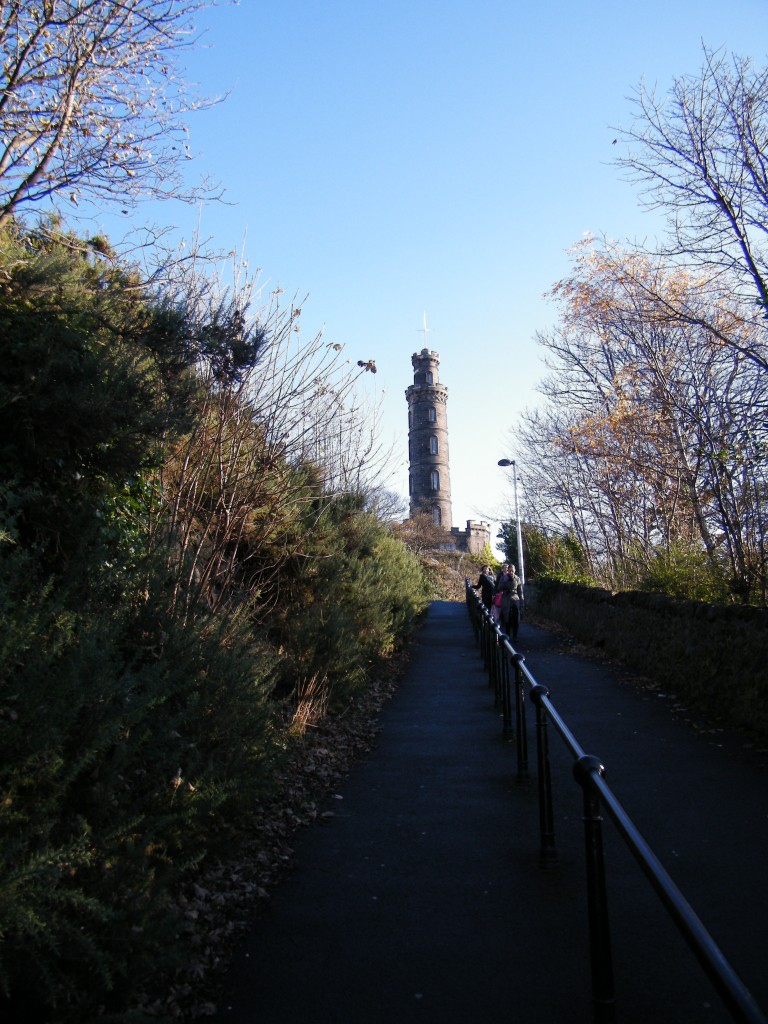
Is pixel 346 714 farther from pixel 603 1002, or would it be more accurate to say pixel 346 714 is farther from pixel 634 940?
pixel 603 1002

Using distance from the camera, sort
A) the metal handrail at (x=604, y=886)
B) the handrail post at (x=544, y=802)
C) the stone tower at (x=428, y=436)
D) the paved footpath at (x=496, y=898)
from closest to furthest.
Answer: the metal handrail at (x=604, y=886) < the paved footpath at (x=496, y=898) < the handrail post at (x=544, y=802) < the stone tower at (x=428, y=436)

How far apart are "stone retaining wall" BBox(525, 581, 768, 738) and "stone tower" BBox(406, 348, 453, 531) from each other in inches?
2512

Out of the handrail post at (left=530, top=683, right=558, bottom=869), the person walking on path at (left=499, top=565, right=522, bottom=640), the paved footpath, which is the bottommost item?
the paved footpath

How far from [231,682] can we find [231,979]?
1.63 m

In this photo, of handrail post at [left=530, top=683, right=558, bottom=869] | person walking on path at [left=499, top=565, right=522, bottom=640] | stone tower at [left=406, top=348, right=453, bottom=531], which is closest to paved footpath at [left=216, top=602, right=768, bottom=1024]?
handrail post at [left=530, top=683, right=558, bottom=869]

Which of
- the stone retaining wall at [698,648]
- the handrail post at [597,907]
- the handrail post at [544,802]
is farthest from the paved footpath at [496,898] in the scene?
the stone retaining wall at [698,648]

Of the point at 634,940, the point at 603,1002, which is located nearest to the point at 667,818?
the point at 634,940

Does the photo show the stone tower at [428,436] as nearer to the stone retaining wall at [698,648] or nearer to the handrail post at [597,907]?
the stone retaining wall at [698,648]

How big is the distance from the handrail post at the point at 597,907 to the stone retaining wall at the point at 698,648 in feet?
16.0

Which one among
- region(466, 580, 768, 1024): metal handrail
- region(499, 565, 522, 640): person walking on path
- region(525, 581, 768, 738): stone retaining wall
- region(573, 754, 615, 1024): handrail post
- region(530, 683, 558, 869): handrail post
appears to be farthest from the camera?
region(499, 565, 522, 640): person walking on path

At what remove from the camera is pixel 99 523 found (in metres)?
4.83

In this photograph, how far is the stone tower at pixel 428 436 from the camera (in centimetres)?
7831

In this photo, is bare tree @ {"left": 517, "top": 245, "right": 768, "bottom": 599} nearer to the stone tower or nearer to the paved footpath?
the paved footpath

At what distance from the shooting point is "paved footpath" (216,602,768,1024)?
3049 millimetres
